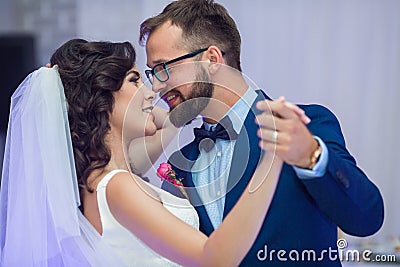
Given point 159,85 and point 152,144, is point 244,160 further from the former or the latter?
point 152,144

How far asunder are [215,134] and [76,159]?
0.32 meters

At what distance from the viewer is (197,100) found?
1.31 m

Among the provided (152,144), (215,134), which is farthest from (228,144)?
(152,144)

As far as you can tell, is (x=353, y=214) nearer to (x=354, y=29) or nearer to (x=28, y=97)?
(x=28, y=97)

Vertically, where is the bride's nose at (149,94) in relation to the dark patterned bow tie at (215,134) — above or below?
above

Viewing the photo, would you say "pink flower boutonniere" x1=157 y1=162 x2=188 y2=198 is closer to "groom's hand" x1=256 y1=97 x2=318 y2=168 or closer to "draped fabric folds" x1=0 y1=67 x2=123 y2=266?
"draped fabric folds" x1=0 y1=67 x2=123 y2=266

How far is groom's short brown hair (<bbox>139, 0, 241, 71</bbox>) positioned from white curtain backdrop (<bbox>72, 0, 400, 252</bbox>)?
128 cm

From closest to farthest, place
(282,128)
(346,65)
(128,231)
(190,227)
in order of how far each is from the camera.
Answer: (282,128) → (190,227) → (128,231) → (346,65)

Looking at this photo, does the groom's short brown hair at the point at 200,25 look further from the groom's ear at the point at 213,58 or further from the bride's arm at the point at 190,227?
the bride's arm at the point at 190,227

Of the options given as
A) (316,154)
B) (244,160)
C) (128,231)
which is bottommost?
(128,231)

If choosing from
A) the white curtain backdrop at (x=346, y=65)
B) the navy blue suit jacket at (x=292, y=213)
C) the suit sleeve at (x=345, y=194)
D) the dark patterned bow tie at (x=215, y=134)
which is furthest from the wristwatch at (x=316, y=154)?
the white curtain backdrop at (x=346, y=65)

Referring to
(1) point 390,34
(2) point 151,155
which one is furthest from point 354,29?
(2) point 151,155

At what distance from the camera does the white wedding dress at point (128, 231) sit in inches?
53.3

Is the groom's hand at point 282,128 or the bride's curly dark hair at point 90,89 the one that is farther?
the bride's curly dark hair at point 90,89
